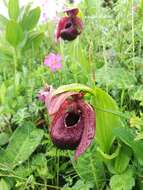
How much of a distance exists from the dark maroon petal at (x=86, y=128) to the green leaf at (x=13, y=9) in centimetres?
131

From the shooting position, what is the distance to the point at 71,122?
4.65 feet

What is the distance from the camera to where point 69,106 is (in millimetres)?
1412

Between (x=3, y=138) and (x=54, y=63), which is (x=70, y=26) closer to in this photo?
(x=54, y=63)

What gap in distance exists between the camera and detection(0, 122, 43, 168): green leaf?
1893 millimetres

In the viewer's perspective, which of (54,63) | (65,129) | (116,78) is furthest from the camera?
(54,63)

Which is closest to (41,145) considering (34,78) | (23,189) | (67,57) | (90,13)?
(23,189)

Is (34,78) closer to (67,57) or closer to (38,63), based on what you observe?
(67,57)

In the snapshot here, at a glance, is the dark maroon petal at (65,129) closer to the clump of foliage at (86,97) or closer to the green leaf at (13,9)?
the clump of foliage at (86,97)

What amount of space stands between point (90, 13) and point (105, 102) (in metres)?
1.25

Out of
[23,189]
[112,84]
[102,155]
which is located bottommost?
[23,189]

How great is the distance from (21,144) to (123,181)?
1.47 ft

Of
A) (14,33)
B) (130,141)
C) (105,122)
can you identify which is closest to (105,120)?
(105,122)

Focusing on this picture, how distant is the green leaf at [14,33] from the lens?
252 cm

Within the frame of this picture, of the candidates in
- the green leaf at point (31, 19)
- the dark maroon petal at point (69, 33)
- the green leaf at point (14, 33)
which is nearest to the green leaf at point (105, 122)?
the dark maroon petal at point (69, 33)
